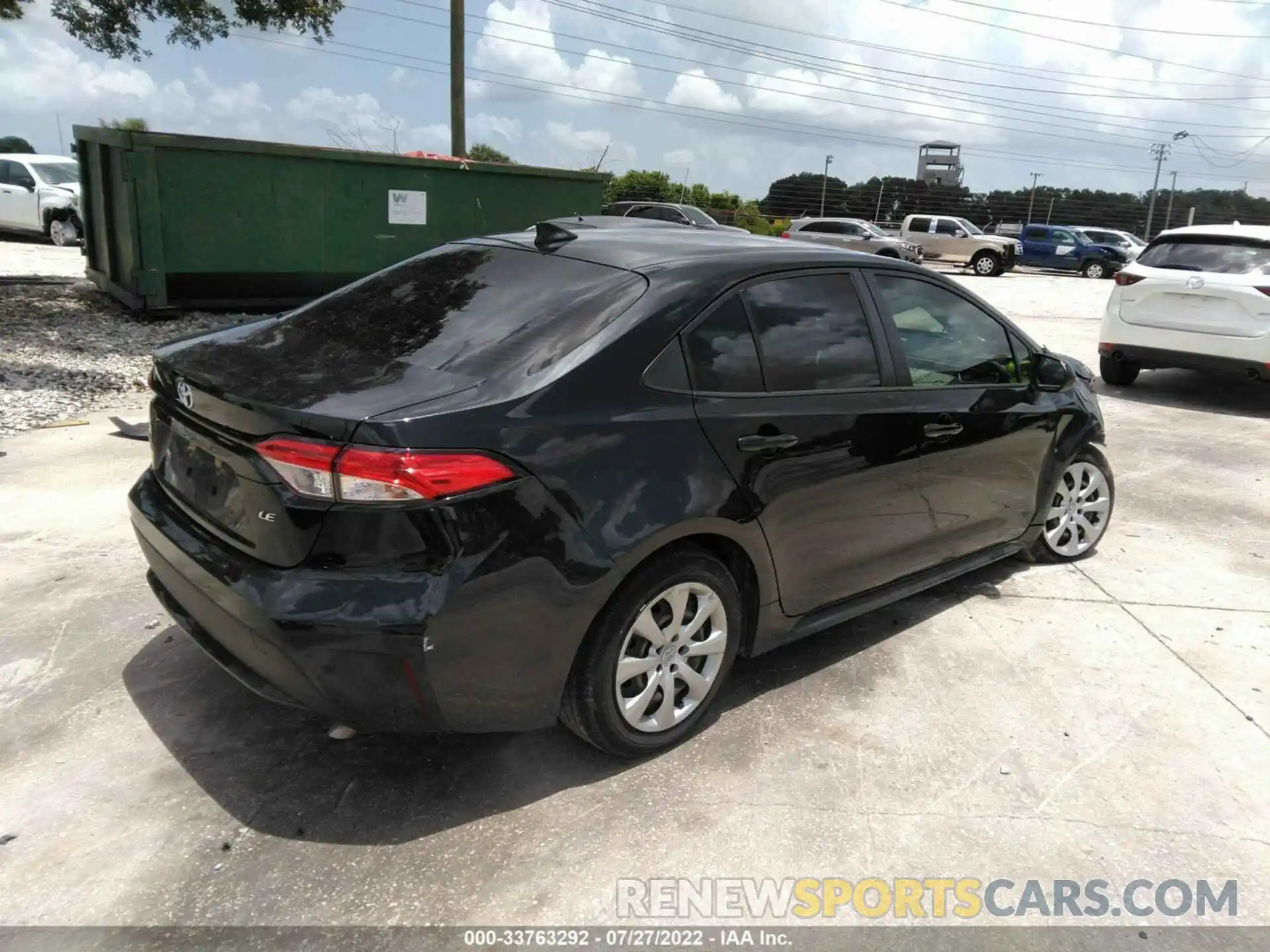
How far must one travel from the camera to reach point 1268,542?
554 centimetres

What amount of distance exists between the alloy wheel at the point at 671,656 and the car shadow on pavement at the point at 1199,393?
777 cm

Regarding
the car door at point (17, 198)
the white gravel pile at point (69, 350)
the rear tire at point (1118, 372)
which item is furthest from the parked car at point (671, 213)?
the white gravel pile at point (69, 350)

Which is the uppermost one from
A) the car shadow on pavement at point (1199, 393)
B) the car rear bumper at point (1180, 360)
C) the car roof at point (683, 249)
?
the car roof at point (683, 249)

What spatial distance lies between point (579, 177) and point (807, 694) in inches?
408

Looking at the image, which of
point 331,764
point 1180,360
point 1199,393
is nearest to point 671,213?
point 1199,393

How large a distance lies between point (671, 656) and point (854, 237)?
25832mm

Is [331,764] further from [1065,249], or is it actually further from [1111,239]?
[1111,239]

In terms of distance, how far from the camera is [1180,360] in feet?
29.5

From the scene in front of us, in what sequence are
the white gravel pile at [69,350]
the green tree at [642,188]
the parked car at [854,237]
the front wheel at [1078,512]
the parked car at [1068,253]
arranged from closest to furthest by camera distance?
the front wheel at [1078,512] → the white gravel pile at [69,350] → the parked car at [854,237] → the parked car at [1068,253] → the green tree at [642,188]

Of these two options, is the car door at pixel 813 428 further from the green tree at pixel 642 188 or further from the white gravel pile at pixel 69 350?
the green tree at pixel 642 188

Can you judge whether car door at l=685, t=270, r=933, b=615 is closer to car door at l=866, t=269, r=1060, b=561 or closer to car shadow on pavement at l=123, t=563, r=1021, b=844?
car door at l=866, t=269, r=1060, b=561

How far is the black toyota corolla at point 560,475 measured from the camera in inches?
95.3

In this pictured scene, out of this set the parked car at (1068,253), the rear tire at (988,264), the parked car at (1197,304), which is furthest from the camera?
the parked car at (1068,253)

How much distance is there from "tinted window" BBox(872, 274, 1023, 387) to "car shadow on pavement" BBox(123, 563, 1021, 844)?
147 centimetres
